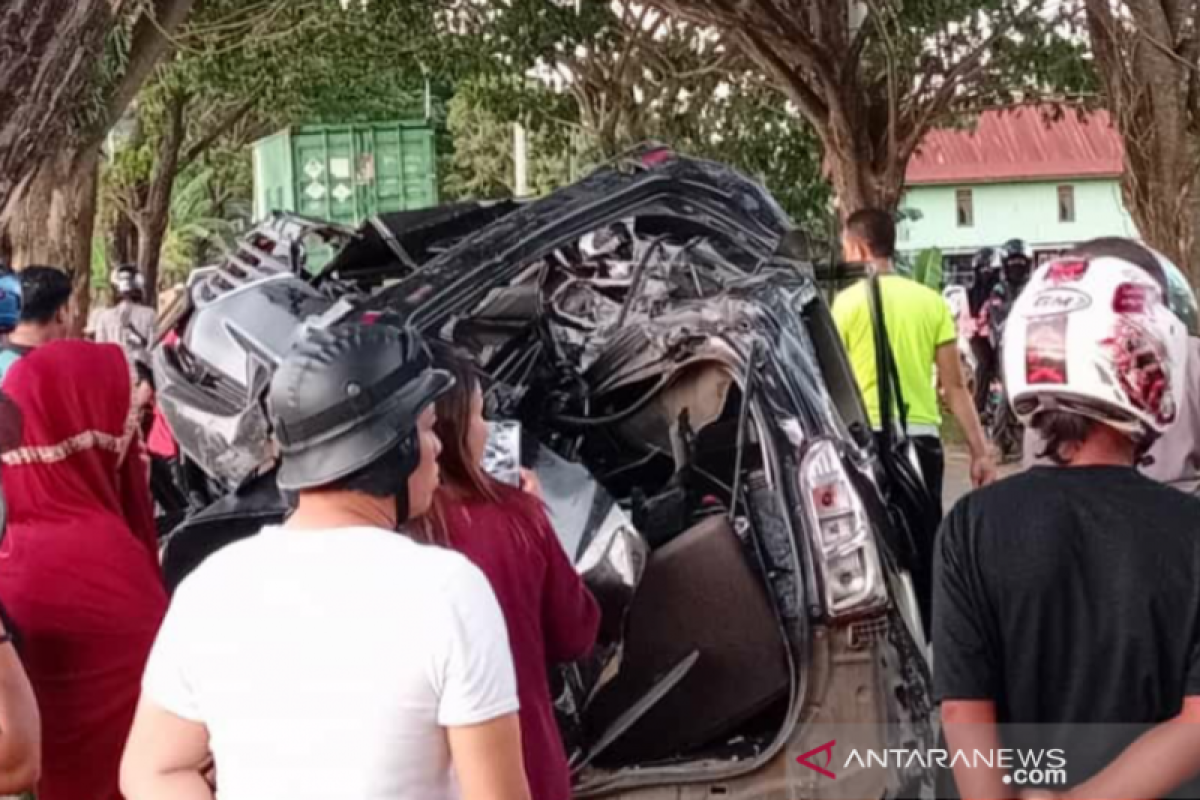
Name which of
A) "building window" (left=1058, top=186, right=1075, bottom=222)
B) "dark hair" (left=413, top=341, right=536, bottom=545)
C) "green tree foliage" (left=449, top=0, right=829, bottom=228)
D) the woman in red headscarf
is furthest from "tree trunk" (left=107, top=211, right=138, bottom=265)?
"building window" (left=1058, top=186, right=1075, bottom=222)

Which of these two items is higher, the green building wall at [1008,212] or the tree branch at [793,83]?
the green building wall at [1008,212]

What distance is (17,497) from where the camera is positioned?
4.79 meters

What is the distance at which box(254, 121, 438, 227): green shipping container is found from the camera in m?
39.3

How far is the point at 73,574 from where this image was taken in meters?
4.77

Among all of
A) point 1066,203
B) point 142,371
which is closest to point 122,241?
point 142,371

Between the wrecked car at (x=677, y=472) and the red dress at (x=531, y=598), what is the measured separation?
2.85ft

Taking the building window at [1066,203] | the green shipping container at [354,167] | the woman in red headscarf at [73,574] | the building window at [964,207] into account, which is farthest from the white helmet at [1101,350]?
the building window at [1066,203]

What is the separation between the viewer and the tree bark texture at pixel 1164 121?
11.5 meters

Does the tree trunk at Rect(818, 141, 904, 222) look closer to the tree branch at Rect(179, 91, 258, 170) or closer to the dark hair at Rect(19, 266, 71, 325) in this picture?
the dark hair at Rect(19, 266, 71, 325)

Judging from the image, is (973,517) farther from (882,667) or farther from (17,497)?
(17,497)

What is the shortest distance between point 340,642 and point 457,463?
104 centimetres

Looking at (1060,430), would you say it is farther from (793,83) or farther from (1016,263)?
(793,83)

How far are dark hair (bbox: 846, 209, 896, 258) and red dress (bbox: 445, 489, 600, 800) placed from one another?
401 centimetres

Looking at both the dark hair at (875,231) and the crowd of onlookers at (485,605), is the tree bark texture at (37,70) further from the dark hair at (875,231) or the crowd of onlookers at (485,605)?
the dark hair at (875,231)
